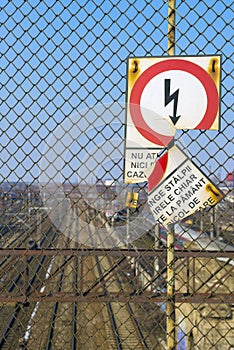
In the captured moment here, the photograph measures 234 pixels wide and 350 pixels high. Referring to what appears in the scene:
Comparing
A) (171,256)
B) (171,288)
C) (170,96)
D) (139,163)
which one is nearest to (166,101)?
(170,96)

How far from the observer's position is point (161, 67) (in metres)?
2.56

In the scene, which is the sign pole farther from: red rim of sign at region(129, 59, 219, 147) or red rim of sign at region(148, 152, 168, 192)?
red rim of sign at region(148, 152, 168, 192)

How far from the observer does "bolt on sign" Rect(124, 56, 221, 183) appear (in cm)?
253

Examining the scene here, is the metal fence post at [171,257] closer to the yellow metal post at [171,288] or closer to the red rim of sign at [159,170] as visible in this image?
the yellow metal post at [171,288]

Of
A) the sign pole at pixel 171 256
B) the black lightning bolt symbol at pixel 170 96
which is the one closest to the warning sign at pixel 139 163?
the black lightning bolt symbol at pixel 170 96

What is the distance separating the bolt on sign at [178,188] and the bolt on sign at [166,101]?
0.25 feet

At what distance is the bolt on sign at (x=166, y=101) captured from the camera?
2.53m

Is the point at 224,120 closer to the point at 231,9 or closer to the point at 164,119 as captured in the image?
the point at 164,119

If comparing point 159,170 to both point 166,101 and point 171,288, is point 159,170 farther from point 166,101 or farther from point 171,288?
point 171,288

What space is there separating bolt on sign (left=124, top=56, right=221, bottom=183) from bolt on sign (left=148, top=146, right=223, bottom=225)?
77 millimetres

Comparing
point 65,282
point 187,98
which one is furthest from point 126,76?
point 65,282

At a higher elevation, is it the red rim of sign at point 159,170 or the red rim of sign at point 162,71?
the red rim of sign at point 162,71

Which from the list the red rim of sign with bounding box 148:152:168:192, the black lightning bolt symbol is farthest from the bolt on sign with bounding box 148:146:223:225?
the black lightning bolt symbol

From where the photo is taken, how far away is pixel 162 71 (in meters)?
2.55
